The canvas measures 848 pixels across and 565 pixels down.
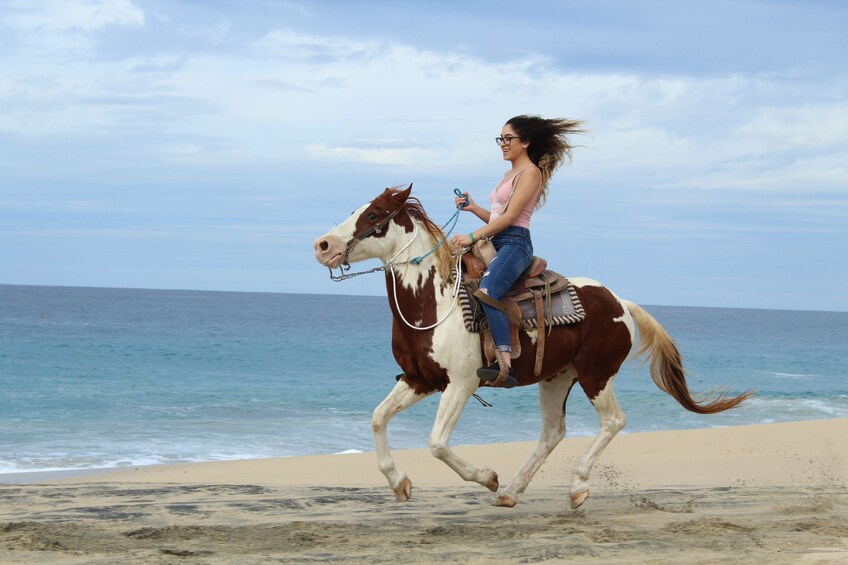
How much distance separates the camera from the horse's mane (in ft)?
18.2

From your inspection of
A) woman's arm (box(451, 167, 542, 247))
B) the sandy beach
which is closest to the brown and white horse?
woman's arm (box(451, 167, 542, 247))

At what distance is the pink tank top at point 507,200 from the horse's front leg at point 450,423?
1.06 m

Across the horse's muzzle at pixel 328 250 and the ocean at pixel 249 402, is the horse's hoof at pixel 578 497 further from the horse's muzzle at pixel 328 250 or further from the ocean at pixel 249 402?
the horse's muzzle at pixel 328 250

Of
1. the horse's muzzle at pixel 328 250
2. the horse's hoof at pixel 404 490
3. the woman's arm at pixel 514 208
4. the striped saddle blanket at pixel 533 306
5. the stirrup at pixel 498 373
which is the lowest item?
the horse's hoof at pixel 404 490

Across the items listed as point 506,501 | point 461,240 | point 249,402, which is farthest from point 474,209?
point 249,402

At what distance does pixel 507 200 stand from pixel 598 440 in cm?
171

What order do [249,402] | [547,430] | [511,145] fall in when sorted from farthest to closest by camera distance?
[249,402], [547,430], [511,145]

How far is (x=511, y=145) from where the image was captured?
5770 mm

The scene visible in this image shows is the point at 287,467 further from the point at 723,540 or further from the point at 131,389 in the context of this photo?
the point at 131,389

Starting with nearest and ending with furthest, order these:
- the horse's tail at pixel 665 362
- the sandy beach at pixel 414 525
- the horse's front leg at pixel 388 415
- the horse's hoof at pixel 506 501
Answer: the sandy beach at pixel 414 525
the horse's front leg at pixel 388 415
the horse's hoof at pixel 506 501
the horse's tail at pixel 665 362

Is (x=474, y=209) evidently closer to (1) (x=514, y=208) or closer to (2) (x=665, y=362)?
(1) (x=514, y=208)

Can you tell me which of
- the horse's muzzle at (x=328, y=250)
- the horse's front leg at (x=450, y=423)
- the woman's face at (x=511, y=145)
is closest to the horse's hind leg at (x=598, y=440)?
the horse's front leg at (x=450, y=423)

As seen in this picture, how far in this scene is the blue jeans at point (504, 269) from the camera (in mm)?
5355

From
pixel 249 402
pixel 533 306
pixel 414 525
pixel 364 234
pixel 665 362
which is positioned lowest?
pixel 414 525
